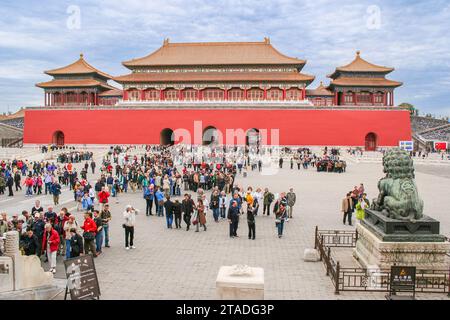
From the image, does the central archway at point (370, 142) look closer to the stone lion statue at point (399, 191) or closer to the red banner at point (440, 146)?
the red banner at point (440, 146)

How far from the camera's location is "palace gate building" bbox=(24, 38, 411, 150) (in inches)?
1756

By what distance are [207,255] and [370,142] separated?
39.9 meters

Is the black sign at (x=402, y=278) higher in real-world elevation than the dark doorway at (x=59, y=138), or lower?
lower

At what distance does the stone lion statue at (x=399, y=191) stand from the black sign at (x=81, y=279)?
17.4 ft

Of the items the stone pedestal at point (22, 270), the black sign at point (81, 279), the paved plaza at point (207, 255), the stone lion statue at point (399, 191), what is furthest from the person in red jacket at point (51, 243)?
the stone lion statue at point (399, 191)

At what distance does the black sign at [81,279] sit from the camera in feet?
20.8

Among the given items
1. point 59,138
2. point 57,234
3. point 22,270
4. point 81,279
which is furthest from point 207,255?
point 59,138

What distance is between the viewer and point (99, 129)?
46188 millimetres

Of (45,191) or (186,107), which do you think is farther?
(186,107)

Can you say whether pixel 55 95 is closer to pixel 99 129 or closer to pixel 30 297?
pixel 99 129

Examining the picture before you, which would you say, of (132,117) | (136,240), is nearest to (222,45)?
(132,117)

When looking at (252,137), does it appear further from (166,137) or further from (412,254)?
(412,254)

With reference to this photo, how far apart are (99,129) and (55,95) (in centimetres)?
796
